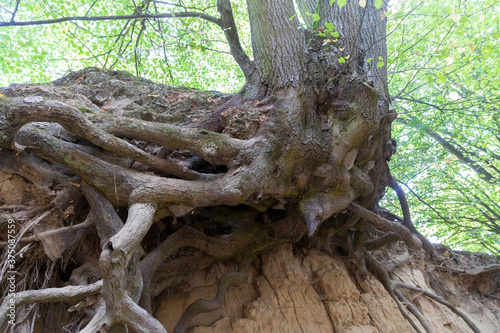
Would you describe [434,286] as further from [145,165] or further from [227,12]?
[227,12]

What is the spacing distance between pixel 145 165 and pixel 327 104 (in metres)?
2.30

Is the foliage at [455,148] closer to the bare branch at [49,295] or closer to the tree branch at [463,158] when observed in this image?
the tree branch at [463,158]

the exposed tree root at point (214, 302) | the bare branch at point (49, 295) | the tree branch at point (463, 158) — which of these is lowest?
the exposed tree root at point (214, 302)

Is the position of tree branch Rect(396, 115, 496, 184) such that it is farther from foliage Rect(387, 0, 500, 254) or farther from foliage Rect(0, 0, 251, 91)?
foliage Rect(0, 0, 251, 91)

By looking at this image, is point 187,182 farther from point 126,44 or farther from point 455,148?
point 455,148

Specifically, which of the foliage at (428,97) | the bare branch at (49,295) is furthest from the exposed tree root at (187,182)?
the foliage at (428,97)

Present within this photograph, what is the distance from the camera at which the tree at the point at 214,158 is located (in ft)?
8.50

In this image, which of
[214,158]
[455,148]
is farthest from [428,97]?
[214,158]

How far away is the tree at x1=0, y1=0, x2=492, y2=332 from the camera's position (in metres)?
2.59

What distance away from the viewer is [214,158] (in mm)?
3062

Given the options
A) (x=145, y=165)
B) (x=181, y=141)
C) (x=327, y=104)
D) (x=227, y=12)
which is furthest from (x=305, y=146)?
(x=227, y=12)

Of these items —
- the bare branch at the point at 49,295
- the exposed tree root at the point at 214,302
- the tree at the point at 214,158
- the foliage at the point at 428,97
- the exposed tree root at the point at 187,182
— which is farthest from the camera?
the foliage at the point at 428,97

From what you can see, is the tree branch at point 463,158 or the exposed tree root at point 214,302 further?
the tree branch at point 463,158

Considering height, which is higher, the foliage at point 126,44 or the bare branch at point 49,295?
the foliage at point 126,44
